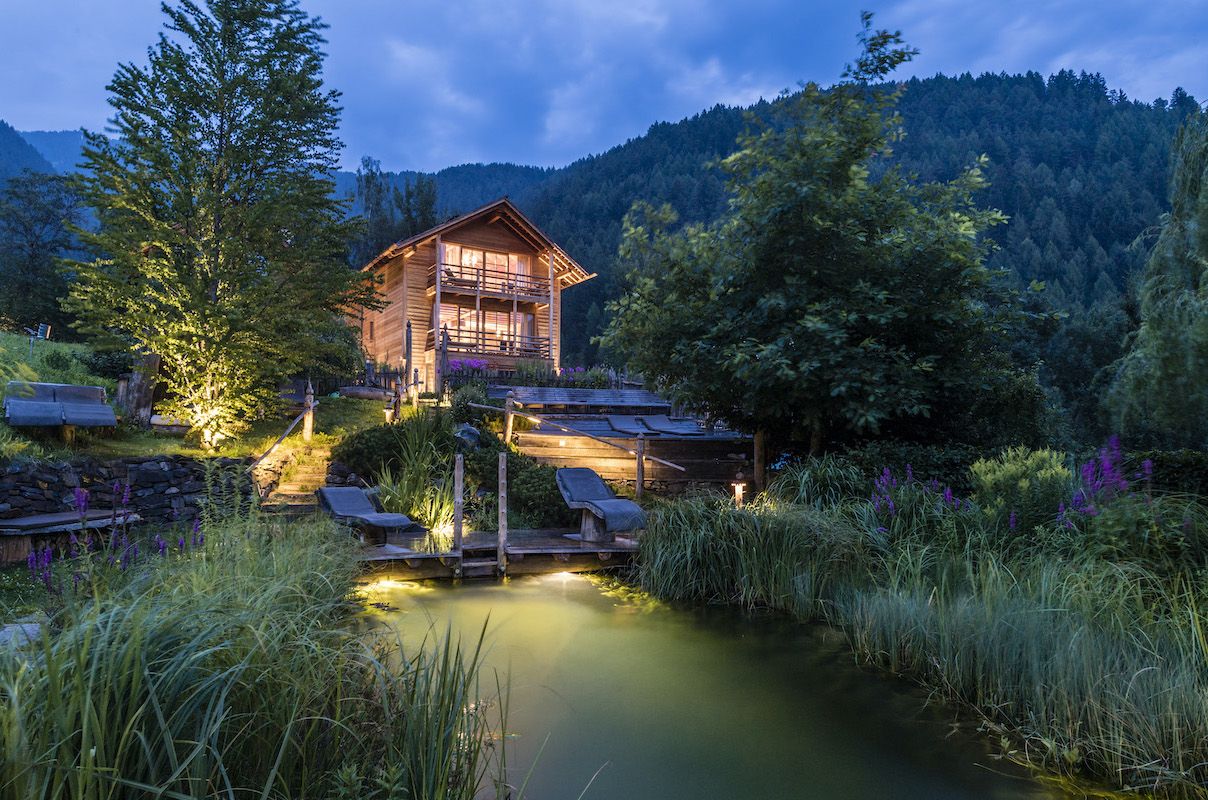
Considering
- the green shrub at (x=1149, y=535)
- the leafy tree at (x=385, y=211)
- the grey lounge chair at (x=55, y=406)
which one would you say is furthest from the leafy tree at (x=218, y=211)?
the leafy tree at (x=385, y=211)

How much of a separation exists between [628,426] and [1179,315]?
10.6 meters

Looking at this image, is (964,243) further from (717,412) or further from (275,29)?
(275,29)

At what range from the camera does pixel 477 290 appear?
24344 mm

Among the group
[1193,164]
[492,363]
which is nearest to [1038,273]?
[492,363]

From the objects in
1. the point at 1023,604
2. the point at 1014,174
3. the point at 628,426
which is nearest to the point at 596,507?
the point at 1023,604

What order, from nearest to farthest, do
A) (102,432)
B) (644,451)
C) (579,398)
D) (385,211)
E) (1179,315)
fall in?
(1179,315)
(102,432)
(644,451)
(579,398)
(385,211)

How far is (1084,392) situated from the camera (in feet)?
87.2

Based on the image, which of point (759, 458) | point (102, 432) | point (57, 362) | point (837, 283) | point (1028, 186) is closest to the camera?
point (837, 283)

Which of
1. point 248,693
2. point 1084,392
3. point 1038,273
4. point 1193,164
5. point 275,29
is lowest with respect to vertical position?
point 248,693

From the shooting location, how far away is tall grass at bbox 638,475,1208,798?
3.57m

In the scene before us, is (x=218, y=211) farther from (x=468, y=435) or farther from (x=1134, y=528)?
(x=1134, y=528)

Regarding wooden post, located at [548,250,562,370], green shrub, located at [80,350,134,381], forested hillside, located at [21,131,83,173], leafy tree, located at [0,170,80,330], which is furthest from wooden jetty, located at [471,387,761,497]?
forested hillside, located at [21,131,83,173]

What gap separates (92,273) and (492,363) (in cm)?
1453

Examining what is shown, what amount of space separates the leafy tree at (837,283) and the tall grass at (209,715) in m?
6.00
